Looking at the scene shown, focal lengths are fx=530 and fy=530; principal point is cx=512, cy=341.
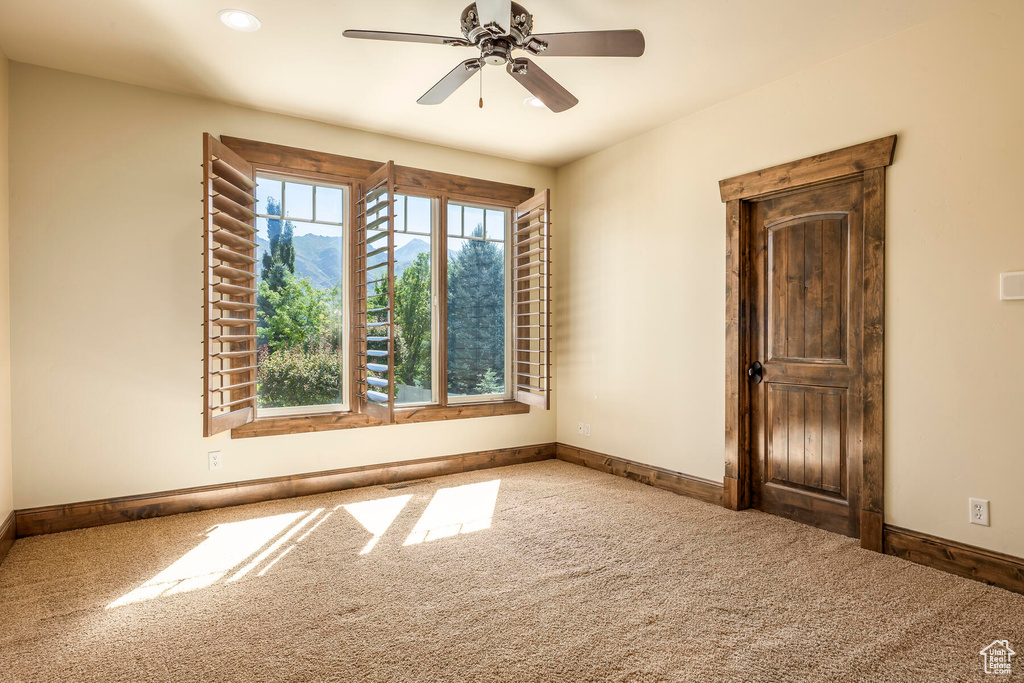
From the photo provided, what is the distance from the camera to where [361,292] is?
3.92 metres

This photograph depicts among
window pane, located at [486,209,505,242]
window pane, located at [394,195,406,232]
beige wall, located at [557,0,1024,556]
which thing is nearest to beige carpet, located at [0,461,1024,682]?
beige wall, located at [557,0,1024,556]

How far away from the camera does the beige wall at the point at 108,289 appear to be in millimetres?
2973

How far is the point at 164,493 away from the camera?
3.30m

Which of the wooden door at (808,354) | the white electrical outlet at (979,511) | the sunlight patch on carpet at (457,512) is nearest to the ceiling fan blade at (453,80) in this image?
the wooden door at (808,354)

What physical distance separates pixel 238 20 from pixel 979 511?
4166 mm

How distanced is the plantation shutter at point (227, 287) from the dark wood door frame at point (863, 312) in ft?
9.89

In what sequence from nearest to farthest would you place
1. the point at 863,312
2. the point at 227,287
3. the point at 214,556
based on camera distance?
1. the point at 214,556
2. the point at 863,312
3. the point at 227,287

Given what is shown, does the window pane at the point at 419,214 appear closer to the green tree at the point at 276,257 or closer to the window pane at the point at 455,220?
the window pane at the point at 455,220

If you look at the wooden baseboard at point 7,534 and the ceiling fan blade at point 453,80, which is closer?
the ceiling fan blade at point 453,80

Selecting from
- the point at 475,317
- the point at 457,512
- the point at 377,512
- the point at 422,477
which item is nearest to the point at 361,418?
the point at 422,477

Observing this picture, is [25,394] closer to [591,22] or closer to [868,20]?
[591,22]

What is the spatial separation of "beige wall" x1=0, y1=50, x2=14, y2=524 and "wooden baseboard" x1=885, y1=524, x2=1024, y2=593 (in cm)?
458

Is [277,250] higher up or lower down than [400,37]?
lower down

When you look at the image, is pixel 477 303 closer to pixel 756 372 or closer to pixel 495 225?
pixel 495 225
